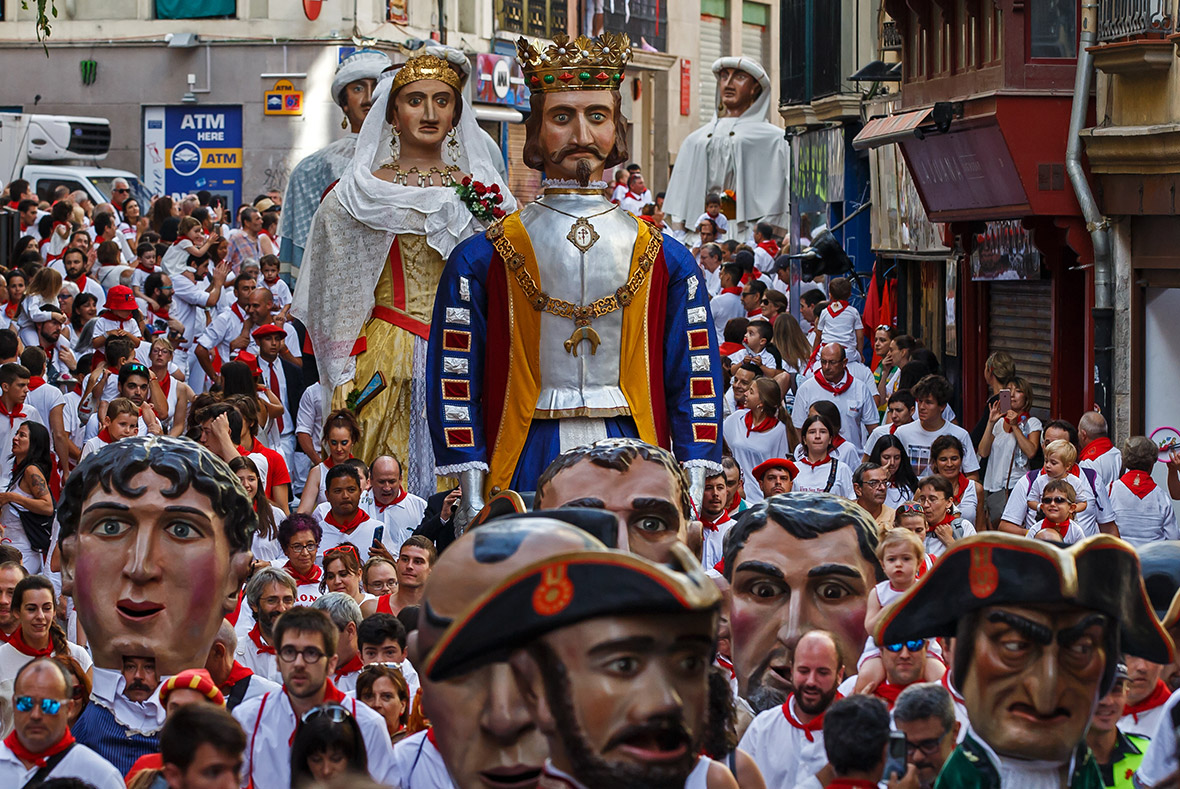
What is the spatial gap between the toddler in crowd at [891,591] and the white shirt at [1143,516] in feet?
13.3

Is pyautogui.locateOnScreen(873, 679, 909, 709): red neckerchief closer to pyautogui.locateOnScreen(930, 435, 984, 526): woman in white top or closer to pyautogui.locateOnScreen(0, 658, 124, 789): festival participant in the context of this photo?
pyautogui.locateOnScreen(0, 658, 124, 789): festival participant

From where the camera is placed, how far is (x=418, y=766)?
4.89m

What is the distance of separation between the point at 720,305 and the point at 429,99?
714 cm

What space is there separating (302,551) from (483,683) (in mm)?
4903

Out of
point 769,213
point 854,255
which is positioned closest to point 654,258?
point 854,255

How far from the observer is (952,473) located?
36.1 feet

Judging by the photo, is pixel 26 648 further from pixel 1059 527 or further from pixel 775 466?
pixel 1059 527

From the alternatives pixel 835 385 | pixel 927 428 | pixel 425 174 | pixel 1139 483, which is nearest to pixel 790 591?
pixel 425 174

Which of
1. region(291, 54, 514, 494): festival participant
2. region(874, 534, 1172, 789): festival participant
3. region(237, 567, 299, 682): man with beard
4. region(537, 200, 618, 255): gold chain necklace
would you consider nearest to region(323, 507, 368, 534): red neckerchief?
region(291, 54, 514, 494): festival participant

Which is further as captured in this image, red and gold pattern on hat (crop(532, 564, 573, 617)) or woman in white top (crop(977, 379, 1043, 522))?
woman in white top (crop(977, 379, 1043, 522))

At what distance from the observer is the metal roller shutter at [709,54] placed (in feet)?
152

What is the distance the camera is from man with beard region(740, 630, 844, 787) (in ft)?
17.9

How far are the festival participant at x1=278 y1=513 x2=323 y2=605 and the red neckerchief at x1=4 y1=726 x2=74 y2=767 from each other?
3224 mm

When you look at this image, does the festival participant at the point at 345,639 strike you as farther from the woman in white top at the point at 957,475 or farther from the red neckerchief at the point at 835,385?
the red neckerchief at the point at 835,385
